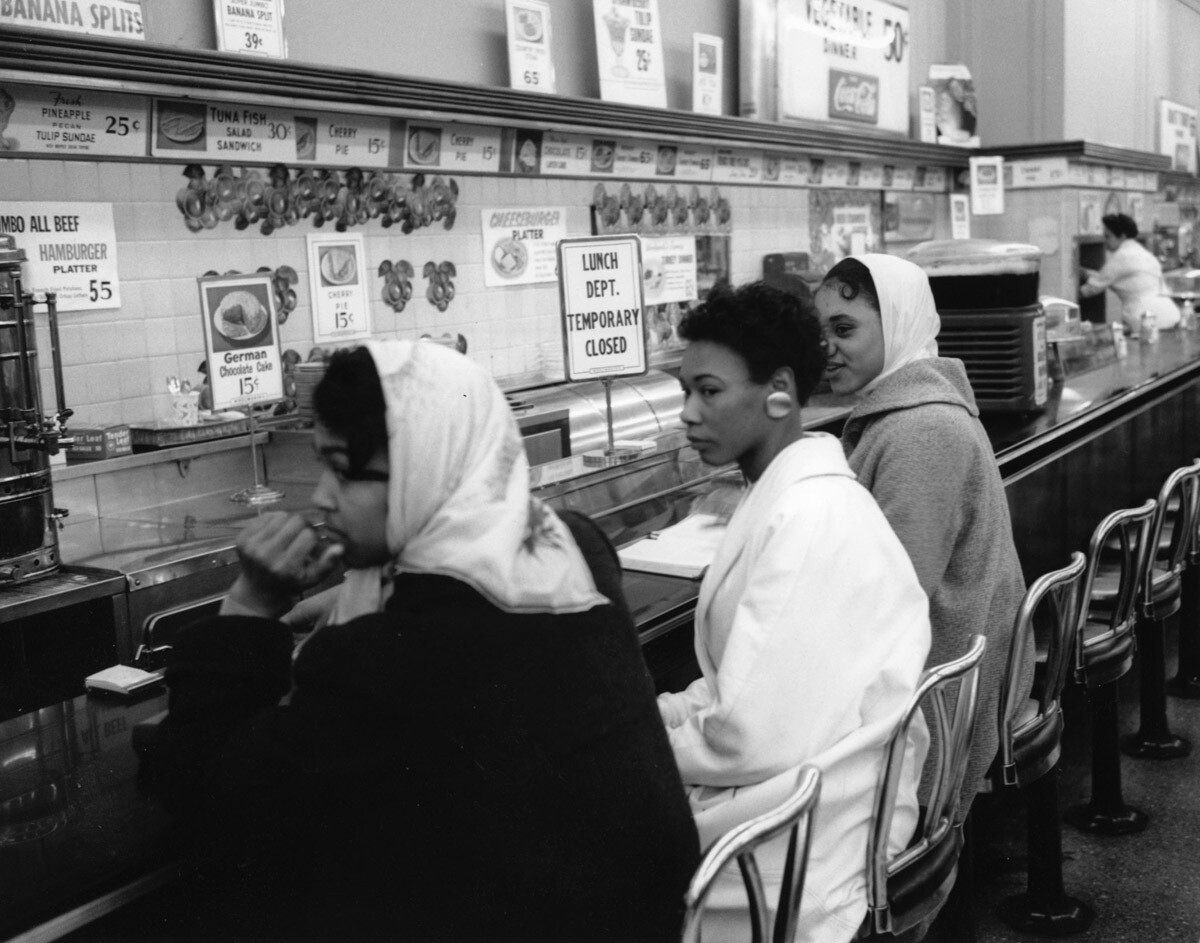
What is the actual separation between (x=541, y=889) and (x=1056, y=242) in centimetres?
938

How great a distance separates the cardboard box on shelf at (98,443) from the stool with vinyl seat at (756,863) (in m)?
2.55

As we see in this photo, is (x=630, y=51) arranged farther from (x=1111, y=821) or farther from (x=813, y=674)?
(x=813, y=674)

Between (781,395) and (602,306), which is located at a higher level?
(602,306)

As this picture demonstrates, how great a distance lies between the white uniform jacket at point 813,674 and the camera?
170 cm

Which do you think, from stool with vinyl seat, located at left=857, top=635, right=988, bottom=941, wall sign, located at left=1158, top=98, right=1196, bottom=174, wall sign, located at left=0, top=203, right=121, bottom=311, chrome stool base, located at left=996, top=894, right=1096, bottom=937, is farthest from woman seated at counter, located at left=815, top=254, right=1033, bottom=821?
wall sign, located at left=1158, top=98, right=1196, bottom=174

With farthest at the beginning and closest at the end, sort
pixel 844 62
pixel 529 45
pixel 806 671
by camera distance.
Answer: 1. pixel 844 62
2. pixel 529 45
3. pixel 806 671

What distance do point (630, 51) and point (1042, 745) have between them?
444 centimetres

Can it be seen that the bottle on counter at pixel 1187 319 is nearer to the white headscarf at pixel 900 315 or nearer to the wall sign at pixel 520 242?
the wall sign at pixel 520 242

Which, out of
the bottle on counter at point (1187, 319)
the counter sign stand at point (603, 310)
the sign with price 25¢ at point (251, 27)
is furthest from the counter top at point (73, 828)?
the bottle on counter at point (1187, 319)

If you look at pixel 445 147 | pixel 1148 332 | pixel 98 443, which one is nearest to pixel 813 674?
pixel 98 443

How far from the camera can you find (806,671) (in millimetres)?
1700

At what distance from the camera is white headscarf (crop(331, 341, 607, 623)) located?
136cm

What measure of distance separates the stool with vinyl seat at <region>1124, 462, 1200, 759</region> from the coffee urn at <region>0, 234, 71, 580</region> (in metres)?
2.74

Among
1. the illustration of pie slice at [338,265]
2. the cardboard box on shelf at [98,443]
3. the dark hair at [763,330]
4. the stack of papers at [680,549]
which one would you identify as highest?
the illustration of pie slice at [338,265]
